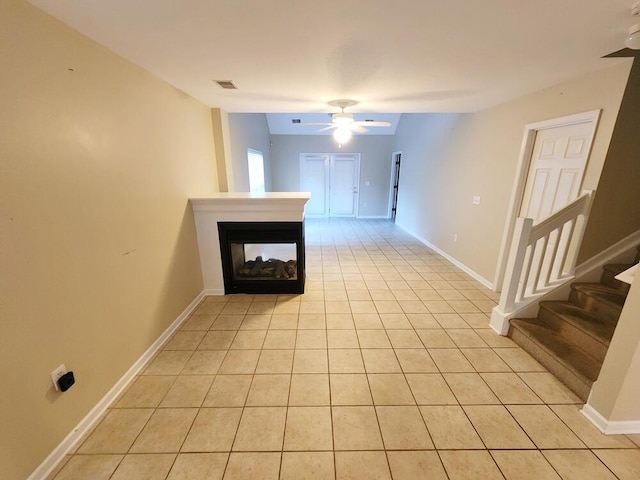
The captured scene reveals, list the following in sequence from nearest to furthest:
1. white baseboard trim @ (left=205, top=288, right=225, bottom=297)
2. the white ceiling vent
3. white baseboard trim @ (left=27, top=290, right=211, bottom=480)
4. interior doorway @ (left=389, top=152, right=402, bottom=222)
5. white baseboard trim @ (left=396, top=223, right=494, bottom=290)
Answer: white baseboard trim @ (left=27, top=290, right=211, bottom=480) → the white ceiling vent → white baseboard trim @ (left=205, top=288, right=225, bottom=297) → white baseboard trim @ (left=396, top=223, right=494, bottom=290) → interior doorway @ (left=389, top=152, right=402, bottom=222)

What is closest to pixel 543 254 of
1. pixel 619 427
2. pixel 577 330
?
pixel 577 330

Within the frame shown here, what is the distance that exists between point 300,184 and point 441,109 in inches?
192

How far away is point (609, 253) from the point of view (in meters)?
2.27

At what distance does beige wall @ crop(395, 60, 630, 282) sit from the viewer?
209 cm

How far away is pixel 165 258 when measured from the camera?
7.77 feet

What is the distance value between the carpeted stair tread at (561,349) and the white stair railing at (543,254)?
16 centimetres

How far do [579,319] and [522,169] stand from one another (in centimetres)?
162

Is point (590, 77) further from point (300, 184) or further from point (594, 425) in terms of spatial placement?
point (300, 184)

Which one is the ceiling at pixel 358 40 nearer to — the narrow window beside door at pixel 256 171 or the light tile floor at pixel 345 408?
the light tile floor at pixel 345 408

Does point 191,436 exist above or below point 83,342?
below

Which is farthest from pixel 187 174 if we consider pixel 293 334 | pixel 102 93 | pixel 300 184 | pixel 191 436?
pixel 300 184

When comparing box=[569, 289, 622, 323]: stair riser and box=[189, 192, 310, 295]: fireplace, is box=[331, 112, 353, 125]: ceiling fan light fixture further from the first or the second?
box=[569, 289, 622, 323]: stair riser

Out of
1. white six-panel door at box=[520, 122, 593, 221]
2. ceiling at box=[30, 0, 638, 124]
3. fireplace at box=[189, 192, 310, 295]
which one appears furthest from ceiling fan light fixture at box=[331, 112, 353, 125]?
white six-panel door at box=[520, 122, 593, 221]

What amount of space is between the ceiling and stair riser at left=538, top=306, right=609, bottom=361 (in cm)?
199
